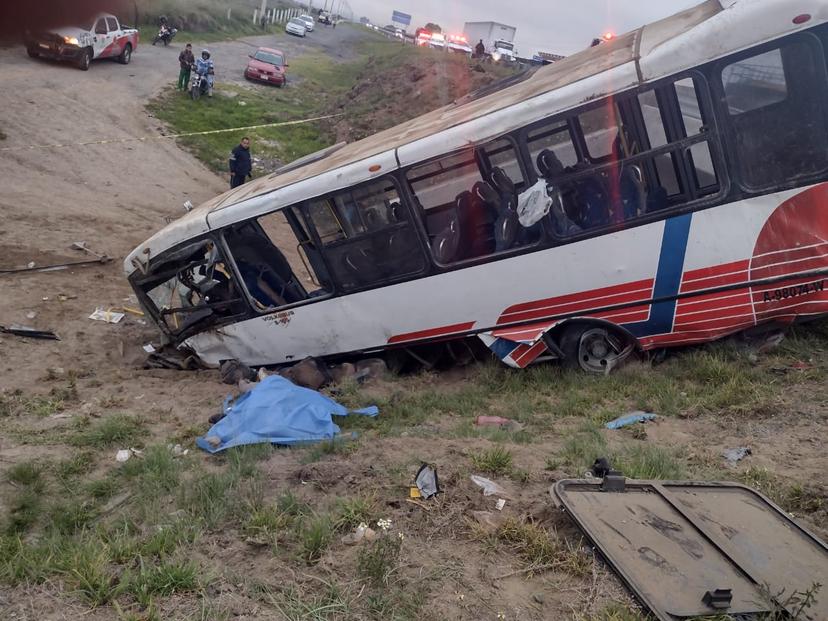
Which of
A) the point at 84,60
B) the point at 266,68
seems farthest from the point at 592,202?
the point at 266,68

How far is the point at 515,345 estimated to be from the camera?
21.2 ft

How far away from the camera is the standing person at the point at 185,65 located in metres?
21.9

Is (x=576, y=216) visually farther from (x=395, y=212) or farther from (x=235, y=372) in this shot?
(x=235, y=372)

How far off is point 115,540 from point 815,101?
576 cm

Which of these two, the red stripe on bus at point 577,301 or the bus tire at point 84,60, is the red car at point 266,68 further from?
the red stripe on bus at point 577,301

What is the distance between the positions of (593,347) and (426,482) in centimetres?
282

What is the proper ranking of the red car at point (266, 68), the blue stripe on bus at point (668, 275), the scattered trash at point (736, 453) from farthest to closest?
the red car at point (266, 68), the blue stripe on bus at point (668, 275), the scattered trash at point (736, 453)

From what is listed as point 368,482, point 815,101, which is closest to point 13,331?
point 368,482

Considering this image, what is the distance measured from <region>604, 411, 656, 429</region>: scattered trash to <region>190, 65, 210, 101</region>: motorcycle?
20.5m

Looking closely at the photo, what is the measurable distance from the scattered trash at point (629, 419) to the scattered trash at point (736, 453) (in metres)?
0.76

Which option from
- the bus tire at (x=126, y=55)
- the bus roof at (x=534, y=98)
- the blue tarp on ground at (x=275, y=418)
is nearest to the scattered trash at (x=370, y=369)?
the blue tarp on ground at (x=275, y=418)

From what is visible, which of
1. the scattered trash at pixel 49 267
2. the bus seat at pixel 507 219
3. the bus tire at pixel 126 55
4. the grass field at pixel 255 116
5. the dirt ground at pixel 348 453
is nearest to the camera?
the dirt ground at pixel 348 453

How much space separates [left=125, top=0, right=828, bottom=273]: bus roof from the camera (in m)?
5.32

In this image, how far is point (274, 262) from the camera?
757 cm
